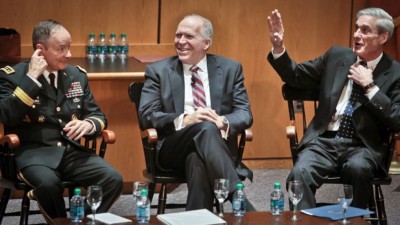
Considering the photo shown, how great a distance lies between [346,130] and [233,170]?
81 centimetres

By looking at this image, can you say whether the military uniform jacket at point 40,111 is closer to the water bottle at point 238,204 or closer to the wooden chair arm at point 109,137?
the wooden chair arm at point 109,137

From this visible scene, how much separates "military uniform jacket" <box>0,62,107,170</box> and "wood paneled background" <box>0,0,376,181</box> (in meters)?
0.85

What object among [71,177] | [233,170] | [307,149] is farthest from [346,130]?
[71,177]

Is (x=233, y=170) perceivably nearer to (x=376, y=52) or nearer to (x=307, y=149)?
(x=307, y=149)

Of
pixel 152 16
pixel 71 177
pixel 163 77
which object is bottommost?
pixel 71 177

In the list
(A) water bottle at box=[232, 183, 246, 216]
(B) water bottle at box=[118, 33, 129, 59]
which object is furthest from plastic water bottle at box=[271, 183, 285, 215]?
(B) water bottle at box=[118, 33, 129, 59]

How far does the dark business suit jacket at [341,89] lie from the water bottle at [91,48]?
1550 mm

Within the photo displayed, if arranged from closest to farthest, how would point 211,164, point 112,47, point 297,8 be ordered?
point 211,164, point 112,47, point 297,8

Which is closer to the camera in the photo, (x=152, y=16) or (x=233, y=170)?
(x=233, y=170)

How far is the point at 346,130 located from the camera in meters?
5.18

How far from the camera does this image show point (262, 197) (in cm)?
613

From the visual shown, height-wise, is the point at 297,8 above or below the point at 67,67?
above

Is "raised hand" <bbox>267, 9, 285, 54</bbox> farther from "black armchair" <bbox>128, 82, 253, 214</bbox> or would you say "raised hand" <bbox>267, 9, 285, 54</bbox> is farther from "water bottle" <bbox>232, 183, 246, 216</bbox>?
"water bottle" <bbox>232, 183, 246, 216</bbox>

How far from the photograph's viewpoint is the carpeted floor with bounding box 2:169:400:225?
5677 millimetres
